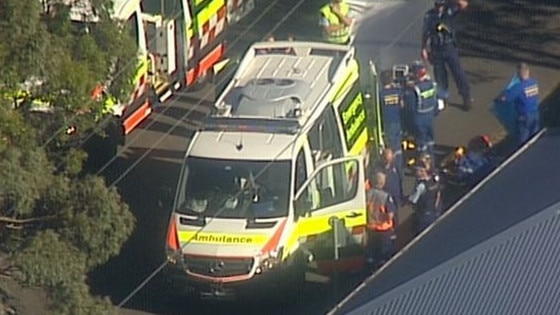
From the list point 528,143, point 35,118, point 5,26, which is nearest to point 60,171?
point 35,118

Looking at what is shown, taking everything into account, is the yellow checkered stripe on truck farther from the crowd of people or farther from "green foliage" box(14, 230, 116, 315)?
"green foliage" box(14, 230, 116, 315)

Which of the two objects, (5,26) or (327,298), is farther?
(327,298)

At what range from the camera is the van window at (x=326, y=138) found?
17891 mm

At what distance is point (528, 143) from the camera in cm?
1959

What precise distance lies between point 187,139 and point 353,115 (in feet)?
12.2

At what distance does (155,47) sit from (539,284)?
320 inches

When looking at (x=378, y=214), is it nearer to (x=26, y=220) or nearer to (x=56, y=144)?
(x=56, y=144)

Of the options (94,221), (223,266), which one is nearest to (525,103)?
(223,266)

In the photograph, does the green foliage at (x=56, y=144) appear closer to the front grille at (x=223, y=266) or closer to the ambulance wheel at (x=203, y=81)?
the front grille at (x=223, y=266)

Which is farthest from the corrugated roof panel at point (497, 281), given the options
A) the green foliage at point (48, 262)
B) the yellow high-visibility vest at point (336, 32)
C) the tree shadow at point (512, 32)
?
the tree shadow at point (512, 32)

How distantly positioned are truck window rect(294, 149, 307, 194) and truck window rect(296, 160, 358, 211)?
88 mm

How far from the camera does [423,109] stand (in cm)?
1981

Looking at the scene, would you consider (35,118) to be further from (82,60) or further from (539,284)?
(539,284)

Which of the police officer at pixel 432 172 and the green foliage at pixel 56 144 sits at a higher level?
the green foliage at pixel 56 144
